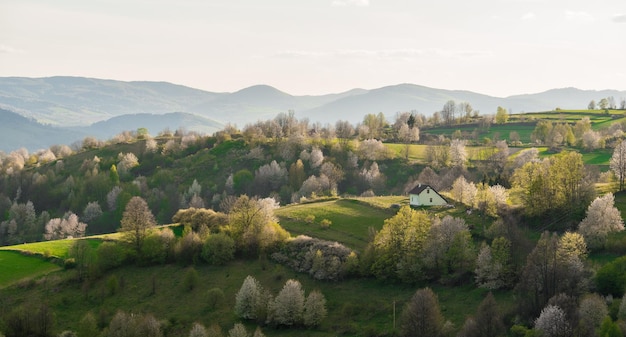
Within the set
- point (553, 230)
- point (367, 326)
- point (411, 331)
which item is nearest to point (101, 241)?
point (367, 326)

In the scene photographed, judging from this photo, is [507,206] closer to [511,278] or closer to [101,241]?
[511,278]

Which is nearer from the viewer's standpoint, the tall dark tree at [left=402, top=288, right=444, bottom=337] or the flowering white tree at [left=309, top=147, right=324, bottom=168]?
the tall dark tree at [left=402, top=288, right=444, bottom=337]

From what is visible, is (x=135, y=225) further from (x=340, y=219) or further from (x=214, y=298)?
(x=340, y=219)

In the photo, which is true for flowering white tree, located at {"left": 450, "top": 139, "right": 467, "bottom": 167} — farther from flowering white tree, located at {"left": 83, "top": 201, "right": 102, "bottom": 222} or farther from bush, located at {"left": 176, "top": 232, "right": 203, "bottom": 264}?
flowering white tree, located at {"left": 83, "top": 201, "right": 102, "bottom": 222}

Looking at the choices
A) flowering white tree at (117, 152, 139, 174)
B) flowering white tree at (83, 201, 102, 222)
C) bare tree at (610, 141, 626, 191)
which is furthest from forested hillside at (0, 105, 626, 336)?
flowering white tree at (117, 152, 139, 174)

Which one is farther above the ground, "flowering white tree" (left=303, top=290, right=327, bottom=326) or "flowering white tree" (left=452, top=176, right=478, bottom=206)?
"flowering white tree" (left=452, top=176, right=478, bottom=206)

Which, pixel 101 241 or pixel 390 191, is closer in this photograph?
pixel 101 241

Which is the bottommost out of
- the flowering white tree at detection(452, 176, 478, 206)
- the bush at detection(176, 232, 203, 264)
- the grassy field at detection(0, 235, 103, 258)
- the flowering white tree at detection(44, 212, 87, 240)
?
the flowering white tree at detection(44, 212, 87, 240)
